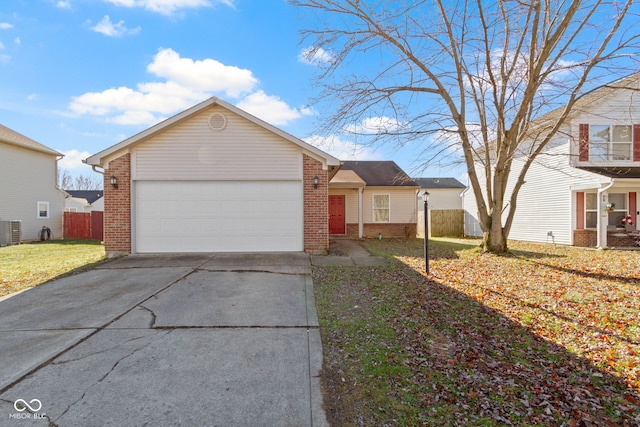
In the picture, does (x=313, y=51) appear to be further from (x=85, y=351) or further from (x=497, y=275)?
(x=85, y=351)

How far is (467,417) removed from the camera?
2.59 metres

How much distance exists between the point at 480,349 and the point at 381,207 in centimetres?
1358

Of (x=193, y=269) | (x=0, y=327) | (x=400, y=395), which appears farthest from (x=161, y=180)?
(x=400, y=395)

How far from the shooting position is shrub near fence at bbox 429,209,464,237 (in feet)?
61.5

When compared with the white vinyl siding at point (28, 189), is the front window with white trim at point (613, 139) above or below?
above

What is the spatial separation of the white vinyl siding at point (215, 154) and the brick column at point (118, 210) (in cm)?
38

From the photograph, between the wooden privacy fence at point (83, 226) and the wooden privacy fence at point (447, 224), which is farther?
the wooden privacy fence at point (447, 224)

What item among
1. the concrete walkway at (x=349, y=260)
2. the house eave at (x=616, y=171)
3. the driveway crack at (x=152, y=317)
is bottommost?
the driveway crack at (x=152, y=317)

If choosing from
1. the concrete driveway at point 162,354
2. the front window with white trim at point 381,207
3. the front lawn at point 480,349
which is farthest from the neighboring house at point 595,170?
the concrete driveway at point 162,354

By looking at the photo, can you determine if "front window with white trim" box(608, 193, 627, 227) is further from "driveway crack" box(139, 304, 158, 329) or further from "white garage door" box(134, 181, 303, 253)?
"driveway crack" box(139, 304, 158, 329)

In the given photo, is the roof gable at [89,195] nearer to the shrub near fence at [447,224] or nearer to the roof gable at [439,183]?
the roof gable at [439,183]

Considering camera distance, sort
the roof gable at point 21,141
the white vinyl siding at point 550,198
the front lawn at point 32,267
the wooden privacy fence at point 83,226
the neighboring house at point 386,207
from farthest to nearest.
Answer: the wooden privacy fence at point 83,226, the neighboring house at point 386,207, the roof gable at point 21,141, the white vinyl siding at point 550,198, the front lawn at point 32,267

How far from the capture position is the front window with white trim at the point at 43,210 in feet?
55.1

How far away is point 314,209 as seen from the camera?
9812 millimetres
